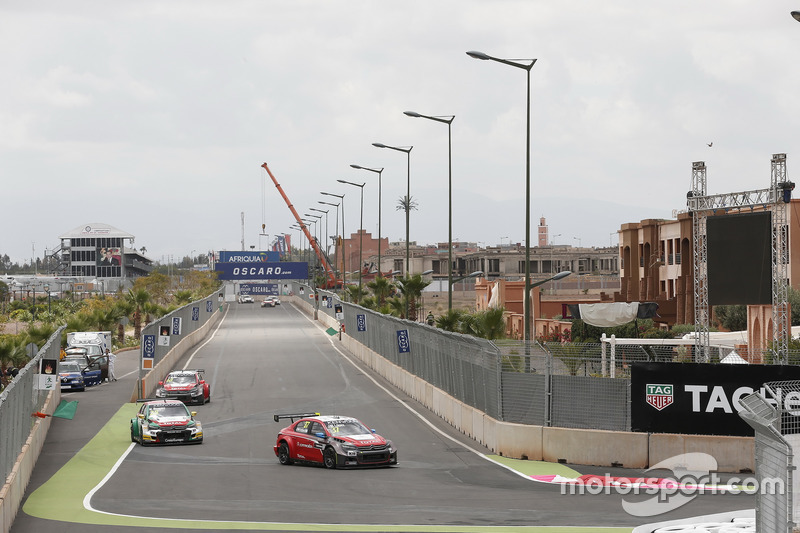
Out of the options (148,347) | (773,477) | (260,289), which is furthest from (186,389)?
(260,289)

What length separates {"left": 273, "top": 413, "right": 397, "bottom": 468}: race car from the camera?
25.6 m

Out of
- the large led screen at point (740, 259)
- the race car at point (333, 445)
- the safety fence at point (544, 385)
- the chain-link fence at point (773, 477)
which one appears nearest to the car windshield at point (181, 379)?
the safety fence at point (544, 385)

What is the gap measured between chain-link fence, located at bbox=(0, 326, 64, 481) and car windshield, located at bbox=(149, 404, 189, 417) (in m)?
3.41

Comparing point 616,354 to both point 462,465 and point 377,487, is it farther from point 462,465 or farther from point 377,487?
point 377,487

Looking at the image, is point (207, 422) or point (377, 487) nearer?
point (377, 487)

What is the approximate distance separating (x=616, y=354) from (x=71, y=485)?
14391mm

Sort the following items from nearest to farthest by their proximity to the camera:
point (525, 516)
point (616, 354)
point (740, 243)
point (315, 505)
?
1. point (525, 516)
2. point (315, 505)
3. point (616, 354)
4. point (740, 243)

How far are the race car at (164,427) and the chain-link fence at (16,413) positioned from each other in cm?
306

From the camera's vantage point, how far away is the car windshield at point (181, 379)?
41.0 metres

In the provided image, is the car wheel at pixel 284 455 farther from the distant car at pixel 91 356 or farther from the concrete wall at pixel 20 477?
the distant car at pixel 91 356

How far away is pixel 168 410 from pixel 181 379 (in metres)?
9.78

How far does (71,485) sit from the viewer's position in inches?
926

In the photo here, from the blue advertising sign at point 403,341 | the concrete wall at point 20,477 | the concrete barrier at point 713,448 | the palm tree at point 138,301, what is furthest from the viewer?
the palm tree at point 138,301

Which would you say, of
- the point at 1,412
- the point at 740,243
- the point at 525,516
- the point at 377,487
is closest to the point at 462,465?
the point at 377,487
